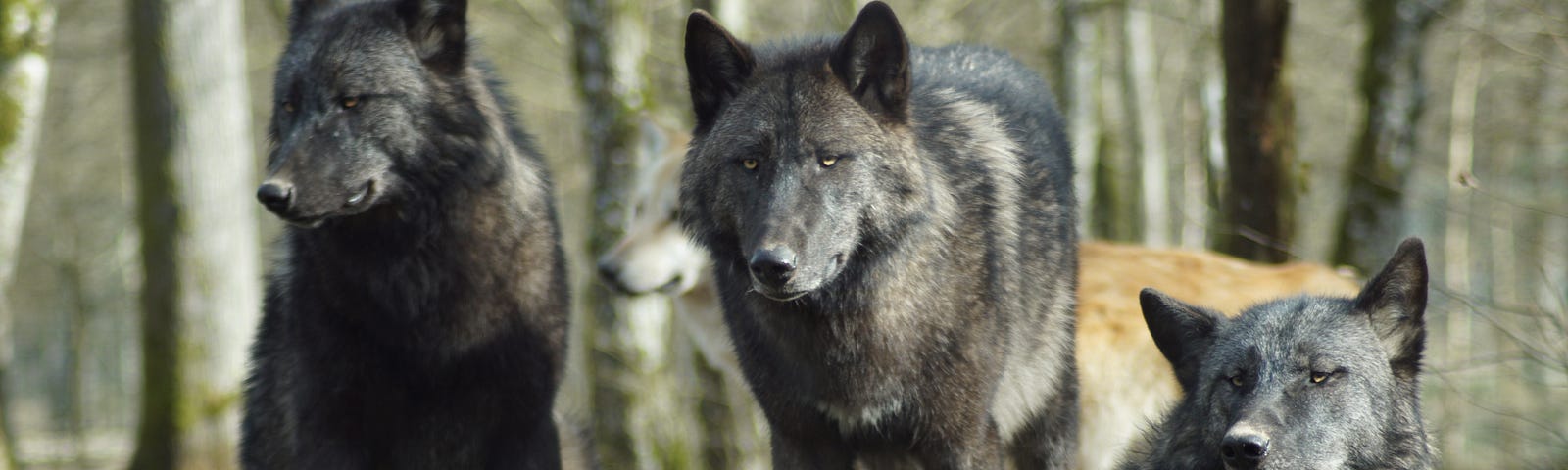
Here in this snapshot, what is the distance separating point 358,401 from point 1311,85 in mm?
23806

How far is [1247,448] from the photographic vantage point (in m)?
3.72

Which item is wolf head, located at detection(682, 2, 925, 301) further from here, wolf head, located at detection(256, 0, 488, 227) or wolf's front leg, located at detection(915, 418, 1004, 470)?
wolf head, located at detection(256, 0, 488, 227)

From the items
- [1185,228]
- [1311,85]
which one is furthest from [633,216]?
[1311,85]

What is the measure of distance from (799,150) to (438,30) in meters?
1.63

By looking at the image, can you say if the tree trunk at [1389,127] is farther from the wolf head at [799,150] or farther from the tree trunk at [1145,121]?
the tree trunk at [1145,121]

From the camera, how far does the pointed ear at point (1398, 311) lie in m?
4.05

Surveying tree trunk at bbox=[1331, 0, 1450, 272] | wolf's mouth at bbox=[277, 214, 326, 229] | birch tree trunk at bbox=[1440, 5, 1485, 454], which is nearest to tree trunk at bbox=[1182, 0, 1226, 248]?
tree trunk at bbox=[1331, 0, 1450, 272]

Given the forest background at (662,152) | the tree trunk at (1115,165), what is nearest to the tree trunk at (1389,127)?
the forest background at (662,152)

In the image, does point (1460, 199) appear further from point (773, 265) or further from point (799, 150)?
point (773, 265)

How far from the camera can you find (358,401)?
4.79 metres

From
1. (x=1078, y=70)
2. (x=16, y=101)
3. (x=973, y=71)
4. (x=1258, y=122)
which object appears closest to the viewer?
(x=973, y=71)

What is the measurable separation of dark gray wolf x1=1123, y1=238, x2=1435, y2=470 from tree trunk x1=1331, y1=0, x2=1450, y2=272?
493 centimetres

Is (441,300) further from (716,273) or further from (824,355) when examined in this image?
(824,355)

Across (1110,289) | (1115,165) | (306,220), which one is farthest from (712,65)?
(1115,165)
